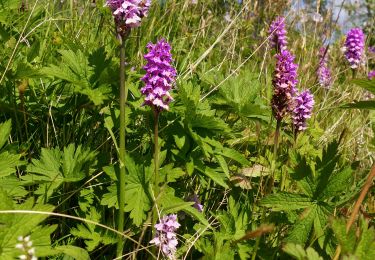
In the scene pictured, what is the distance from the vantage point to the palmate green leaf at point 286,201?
151 cm

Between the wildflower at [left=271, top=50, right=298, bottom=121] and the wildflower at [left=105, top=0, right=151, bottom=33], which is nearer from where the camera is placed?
the wildflower at [left=105, top=0, right=151, bottom=33]

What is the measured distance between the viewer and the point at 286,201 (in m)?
1.52

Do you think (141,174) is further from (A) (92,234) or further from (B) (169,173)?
(A) (92,234)

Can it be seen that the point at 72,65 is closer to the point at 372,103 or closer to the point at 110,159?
the point at 110,159

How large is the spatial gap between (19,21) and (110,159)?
0.87 m

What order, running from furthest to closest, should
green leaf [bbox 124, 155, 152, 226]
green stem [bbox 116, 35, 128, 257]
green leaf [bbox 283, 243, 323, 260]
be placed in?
green leaf [bbox 124, 155, 152, 226]
green stem [bbox 116, 35, 128, 257]
green leaf [bbox 283, 243, 323, 260]

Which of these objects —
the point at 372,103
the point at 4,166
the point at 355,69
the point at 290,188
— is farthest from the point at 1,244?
the point at 355,69

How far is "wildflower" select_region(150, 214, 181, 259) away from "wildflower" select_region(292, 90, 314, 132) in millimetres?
771

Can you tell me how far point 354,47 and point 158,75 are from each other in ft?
10.2

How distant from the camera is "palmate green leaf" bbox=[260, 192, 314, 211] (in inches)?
59.3

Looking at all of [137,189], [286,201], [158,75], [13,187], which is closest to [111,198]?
[137,189]

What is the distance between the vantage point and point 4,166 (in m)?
1.45

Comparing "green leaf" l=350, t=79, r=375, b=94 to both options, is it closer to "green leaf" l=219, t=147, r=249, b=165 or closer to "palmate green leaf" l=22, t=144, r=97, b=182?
"green leaf" l=219, t=147, r=249, b=165

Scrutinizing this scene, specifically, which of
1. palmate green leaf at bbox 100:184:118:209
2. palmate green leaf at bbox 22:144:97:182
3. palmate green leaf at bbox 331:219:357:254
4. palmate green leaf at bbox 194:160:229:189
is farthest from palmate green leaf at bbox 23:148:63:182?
palmate green leaf at bbox 331:219:357:254
